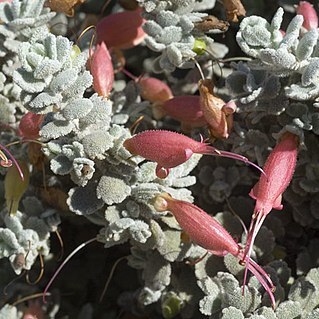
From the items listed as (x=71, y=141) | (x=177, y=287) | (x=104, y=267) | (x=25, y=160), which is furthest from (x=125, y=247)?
(x=71, y=141)

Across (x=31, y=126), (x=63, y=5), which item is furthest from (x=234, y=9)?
(x=31, y=126)

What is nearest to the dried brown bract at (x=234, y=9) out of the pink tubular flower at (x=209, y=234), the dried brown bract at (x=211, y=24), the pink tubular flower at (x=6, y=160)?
the dried brown bract at (x=211, y=24)

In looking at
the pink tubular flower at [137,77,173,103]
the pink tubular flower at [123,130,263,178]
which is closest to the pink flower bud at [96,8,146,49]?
the pink tubular flower at [137,77,173,103]

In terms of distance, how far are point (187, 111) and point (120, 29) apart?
29cm

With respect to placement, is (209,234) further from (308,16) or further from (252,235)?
(308,16)

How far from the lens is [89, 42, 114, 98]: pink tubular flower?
5.65ft

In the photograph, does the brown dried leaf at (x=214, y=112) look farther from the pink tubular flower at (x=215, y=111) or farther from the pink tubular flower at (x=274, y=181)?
the pink tubular flower at (x=274, y=181)

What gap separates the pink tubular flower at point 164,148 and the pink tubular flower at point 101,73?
0.65ft

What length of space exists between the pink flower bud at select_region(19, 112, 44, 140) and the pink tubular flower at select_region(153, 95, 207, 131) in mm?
323

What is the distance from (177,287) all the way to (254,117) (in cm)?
44

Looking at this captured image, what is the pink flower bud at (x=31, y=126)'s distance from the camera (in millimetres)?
1678

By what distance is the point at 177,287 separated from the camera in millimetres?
1813

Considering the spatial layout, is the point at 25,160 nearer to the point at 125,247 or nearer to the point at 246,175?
the point at 125,247

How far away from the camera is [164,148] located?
1.55 m
